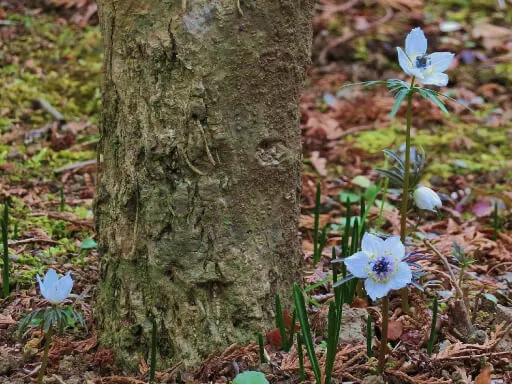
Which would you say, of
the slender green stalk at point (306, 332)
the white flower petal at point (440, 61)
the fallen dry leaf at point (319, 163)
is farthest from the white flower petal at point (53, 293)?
the fallen dry leaf at point (319, 163)

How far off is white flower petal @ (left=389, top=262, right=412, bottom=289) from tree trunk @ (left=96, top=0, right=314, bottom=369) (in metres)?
0.49

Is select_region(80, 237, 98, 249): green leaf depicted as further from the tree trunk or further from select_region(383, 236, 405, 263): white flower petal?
select_region(383, 236, 405, 263): white flower petal

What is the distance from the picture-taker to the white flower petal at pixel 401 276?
174 cm

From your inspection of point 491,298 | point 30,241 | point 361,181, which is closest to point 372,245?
Result: point 491,298

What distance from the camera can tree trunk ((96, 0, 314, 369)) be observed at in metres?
1.97

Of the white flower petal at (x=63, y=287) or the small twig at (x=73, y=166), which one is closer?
the white flower petal at (x=63, y=287)

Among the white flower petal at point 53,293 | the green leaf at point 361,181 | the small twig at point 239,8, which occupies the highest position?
the small twig at point 239,8

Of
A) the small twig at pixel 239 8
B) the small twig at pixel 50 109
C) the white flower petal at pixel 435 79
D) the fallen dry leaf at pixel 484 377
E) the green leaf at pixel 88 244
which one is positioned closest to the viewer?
the white flower petal at pixel 435 79

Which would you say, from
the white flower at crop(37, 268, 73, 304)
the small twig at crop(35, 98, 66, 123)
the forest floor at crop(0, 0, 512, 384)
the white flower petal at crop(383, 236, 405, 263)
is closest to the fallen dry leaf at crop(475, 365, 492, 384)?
the forest floor at crop(0, 0, 512, 384)

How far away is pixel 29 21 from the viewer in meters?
5.19

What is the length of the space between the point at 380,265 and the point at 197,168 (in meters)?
0.59

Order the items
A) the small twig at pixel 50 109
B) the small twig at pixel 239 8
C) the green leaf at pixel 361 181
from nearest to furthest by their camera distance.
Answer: the small twig at pixel 239 8
the green leaf at pixel 361 181
the small twig at pixel 50 109

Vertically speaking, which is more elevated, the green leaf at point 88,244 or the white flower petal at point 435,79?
the white flower petal at point 435,79

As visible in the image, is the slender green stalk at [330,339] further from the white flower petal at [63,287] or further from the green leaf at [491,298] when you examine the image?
the green leaf at [491,298]
